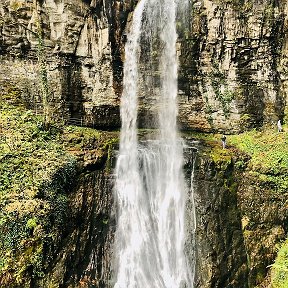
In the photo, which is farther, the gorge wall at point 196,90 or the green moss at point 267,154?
the green moss at point 267,154

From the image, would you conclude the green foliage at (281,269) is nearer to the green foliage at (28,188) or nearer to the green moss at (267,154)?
the green moss at (267,154)

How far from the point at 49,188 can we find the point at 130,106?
5760mm

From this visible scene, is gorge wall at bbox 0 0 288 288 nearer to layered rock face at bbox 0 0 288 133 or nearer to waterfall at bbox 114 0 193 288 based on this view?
layered rock face at bbox 0 0 288 133

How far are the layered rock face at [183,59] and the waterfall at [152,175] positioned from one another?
0.48m

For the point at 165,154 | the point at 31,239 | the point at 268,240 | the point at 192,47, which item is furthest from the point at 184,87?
the point at 31,239

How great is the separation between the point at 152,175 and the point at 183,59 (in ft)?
18.0

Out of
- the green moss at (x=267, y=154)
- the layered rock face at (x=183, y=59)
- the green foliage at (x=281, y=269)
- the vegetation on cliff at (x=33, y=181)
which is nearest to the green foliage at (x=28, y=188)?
the vegetation on cliff at (x=33, y=181)

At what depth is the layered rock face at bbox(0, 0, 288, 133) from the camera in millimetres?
13094

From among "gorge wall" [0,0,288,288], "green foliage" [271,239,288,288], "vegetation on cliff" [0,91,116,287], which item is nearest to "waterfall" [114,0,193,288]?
"gorge wall" [0,0,288,288]

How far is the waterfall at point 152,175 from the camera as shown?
11.0 metres

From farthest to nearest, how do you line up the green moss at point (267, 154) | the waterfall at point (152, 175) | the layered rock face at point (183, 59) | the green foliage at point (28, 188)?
1. the layered rock face at point (183, 59)
2. the green moss at point (267, 154)
3. the waterfall at point (152, 175)
4. the green foliage at point (28, 188)

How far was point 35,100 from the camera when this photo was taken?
519 inches

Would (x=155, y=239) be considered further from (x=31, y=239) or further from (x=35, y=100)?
(x=35, y=100)

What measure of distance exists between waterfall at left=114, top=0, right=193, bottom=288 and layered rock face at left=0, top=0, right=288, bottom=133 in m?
0.48
